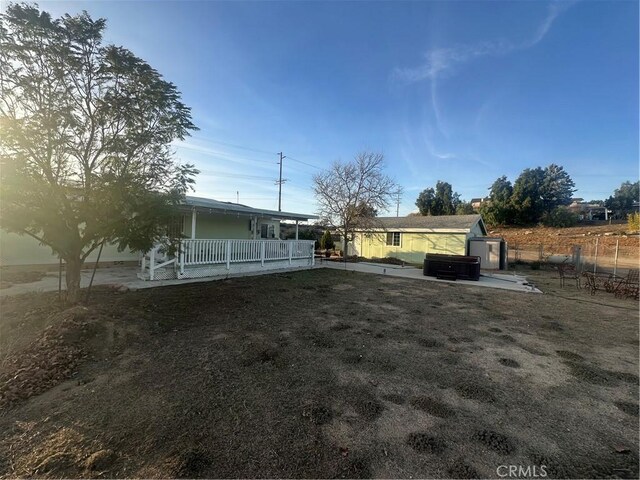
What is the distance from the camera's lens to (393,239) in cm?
2116

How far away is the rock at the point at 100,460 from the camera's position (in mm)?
2061

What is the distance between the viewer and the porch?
9.25 metres

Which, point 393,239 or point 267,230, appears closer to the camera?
point 267,230

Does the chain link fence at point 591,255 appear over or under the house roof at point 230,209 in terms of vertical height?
under

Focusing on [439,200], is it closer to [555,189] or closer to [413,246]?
[555,189]

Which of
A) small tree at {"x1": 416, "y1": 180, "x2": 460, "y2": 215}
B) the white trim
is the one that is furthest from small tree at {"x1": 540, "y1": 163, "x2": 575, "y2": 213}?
the white trim

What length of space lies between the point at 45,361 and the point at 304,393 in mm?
3422

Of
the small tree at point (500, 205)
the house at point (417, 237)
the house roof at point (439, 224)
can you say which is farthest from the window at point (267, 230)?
the small tree at point (500, 205)

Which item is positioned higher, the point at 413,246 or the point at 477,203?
the point at 477,203

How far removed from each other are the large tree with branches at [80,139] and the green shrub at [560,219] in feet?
122

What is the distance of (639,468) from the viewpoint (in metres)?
2.18

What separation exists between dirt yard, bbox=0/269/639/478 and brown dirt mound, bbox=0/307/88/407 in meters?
0.02

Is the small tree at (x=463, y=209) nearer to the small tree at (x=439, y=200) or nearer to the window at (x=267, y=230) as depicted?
the small tree at (x=439, y=200)

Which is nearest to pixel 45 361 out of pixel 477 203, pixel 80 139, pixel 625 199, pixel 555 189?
pixel 80 139
